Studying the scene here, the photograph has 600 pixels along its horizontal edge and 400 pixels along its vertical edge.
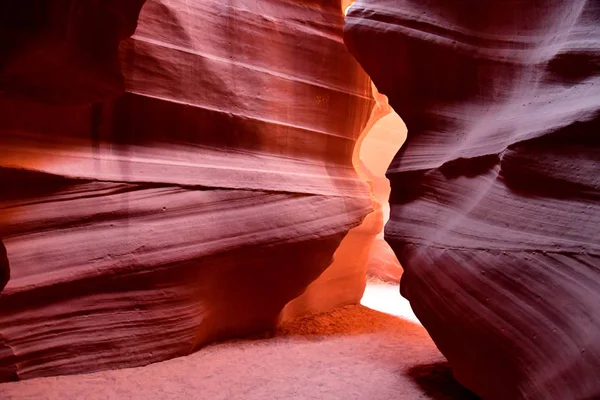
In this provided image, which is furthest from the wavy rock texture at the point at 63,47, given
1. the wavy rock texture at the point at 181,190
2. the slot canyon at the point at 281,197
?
the wavy rock texture at the point at 181,190

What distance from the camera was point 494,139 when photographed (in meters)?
2.72

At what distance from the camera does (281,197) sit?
4172mm

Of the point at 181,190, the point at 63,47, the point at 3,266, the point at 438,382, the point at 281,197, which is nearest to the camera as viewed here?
the point at 63,47

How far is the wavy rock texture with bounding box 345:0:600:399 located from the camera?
2162 millimetres

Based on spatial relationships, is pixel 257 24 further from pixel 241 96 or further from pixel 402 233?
pixel 402 233

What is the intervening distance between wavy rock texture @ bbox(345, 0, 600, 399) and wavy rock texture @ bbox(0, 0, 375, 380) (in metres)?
1.08

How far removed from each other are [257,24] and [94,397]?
3.41 metres

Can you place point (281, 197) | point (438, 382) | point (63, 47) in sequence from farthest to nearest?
point (281, 197)
point (438, 382)
point (63, 47)

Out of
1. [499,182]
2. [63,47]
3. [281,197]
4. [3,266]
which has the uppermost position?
[63,47]

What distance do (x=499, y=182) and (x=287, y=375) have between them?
6.20ft

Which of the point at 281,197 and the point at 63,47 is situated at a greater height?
the point at 63,47

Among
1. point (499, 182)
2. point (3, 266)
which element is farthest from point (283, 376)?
point (3, 266)

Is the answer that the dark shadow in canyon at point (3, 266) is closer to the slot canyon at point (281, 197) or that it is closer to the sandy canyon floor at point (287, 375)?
the slot canyon at point (281, 197)

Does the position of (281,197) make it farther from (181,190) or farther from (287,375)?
(287,375)
